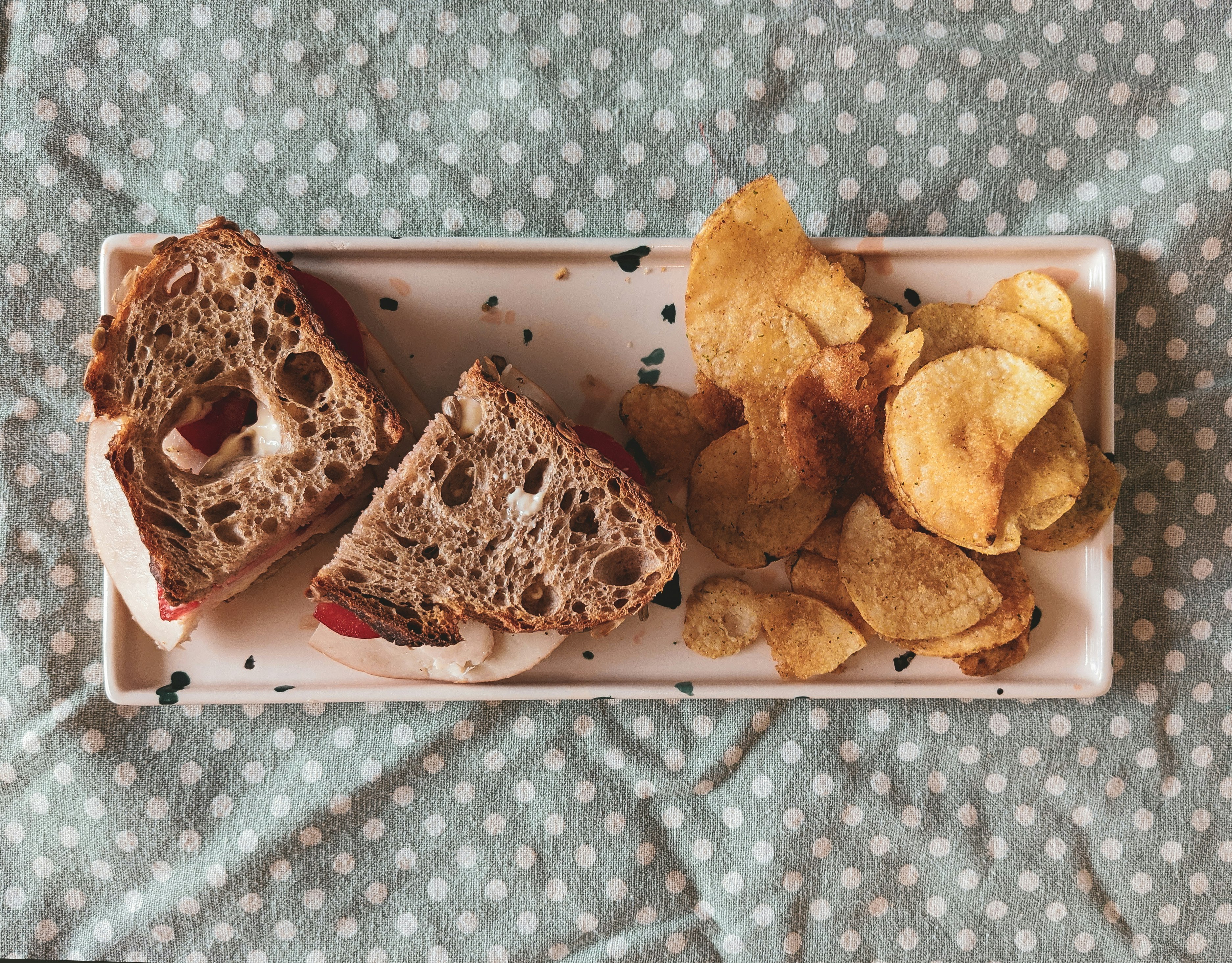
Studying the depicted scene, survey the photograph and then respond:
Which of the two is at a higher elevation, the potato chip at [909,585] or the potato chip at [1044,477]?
the potato chip at [1044,477]

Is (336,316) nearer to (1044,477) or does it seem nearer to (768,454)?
(768,454)

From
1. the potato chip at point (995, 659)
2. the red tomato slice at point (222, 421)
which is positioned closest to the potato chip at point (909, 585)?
the potato chip at point (995, 659)

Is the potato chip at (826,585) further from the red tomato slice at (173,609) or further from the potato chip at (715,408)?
the red tomato slice at (173,609)

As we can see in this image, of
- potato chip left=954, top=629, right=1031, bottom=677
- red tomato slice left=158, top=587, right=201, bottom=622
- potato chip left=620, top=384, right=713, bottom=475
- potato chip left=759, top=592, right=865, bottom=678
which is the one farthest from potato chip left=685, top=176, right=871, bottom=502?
red tomato slice left=158, top=587, right=201, bottom=622

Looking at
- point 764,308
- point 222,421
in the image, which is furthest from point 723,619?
point 222,421

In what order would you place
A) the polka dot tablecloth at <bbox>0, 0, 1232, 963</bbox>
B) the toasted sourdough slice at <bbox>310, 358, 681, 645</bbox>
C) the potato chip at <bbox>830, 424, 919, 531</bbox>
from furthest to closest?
the polka dot tablecloth at <bbox>0, 0, 1232, 963</bbox>, the potato chip at <bbox>830, 424, 919, 531</bbox>, the toasted sourdough slice at <bbox>310, 358, 681, 645</bbox>

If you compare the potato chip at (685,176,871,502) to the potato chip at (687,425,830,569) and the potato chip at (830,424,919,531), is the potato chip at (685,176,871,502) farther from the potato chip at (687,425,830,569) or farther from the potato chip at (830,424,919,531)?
the potato chip at (830,424,919,531)
